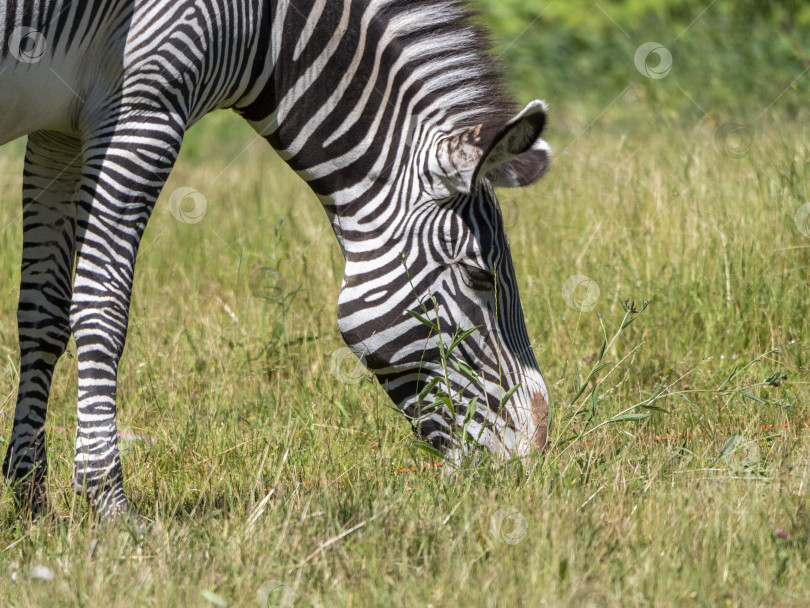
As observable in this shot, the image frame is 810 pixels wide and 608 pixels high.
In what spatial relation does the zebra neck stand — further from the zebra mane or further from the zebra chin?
the zebra chin

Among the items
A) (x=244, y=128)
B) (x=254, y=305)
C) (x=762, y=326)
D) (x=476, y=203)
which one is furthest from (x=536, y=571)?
(x=244, y=128)

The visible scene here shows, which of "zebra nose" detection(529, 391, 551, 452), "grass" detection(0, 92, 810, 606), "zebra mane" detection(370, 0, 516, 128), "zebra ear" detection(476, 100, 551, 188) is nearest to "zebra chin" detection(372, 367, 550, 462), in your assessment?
"zebra nose" detection(529, 391, 551, 452)

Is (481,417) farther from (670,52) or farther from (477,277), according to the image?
(670,52)

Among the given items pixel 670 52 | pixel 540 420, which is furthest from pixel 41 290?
pixel 670 52

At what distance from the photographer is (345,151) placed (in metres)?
3.65

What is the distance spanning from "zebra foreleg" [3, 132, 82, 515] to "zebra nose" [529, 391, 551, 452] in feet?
6.15

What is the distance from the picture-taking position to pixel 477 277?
139 inches

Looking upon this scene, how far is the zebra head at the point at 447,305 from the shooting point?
11.5 feet

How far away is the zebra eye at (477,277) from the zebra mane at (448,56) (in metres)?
0.56

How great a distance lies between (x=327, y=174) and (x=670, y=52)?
25.2ft

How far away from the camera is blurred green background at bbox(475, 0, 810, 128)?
371 inches

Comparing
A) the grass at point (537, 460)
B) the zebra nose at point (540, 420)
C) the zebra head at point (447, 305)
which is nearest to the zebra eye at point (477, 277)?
the zebra head at point (447, 305)

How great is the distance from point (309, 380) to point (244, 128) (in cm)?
886

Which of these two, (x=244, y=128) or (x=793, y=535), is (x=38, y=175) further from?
(x=244, y=128)
